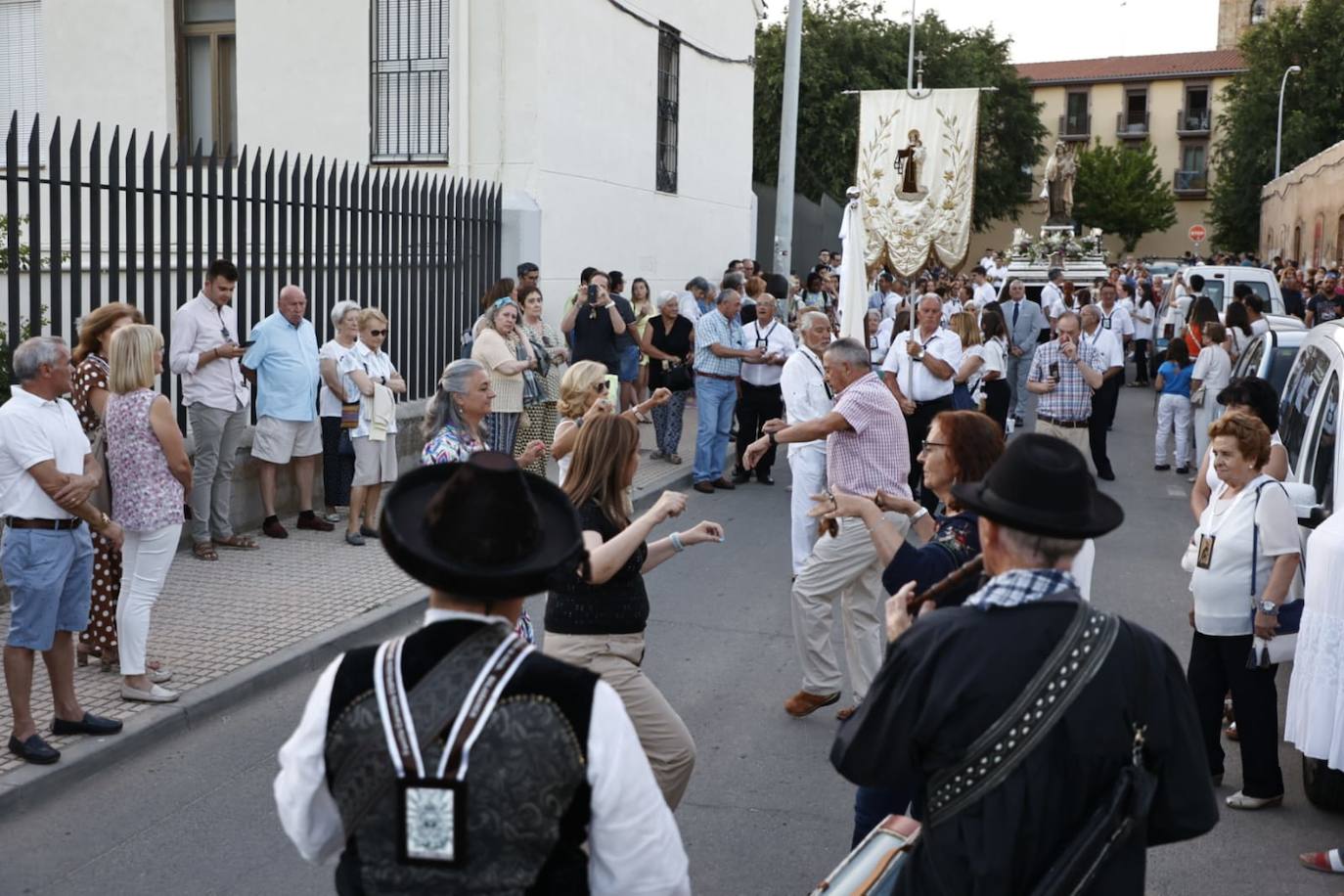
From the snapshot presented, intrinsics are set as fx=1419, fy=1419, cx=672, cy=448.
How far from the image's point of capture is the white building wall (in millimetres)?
15734

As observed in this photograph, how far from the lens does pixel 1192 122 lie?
7831 centimetres

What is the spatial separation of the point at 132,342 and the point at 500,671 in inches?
183

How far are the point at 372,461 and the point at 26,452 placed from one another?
4.72 metres

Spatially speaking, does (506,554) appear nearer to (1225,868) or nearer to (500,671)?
(500,671)

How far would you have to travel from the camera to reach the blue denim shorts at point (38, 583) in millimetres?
5828

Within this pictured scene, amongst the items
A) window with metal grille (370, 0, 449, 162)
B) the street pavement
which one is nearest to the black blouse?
the street pavement

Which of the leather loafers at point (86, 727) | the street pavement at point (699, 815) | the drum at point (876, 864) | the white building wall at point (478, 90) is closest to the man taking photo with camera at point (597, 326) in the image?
the white building wall at point (478, 90)

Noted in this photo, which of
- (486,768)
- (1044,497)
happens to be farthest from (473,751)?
(1044,497)

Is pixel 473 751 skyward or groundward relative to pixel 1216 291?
groundward

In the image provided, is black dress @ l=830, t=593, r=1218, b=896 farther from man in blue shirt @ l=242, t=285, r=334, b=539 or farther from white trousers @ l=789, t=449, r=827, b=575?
man in blue shirt @ l=242, t=285, r=334, b=539

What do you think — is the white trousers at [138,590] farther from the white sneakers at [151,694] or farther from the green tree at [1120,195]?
the green tree at [1120,195]

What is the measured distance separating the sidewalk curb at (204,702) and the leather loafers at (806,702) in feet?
8.37

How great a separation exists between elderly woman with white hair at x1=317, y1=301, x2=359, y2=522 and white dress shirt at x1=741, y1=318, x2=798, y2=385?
433 centimetres

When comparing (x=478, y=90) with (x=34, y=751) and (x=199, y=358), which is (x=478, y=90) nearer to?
(x=199, y=358)
